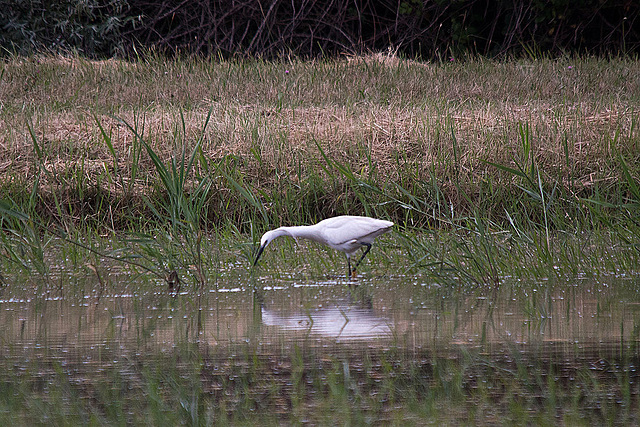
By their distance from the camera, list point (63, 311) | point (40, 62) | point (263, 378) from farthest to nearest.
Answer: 1. point (40, 62)
2. point (63, 311)
3. point (263, 378)

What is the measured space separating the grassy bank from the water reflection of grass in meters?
1.54

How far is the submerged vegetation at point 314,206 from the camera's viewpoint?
6.15 feet

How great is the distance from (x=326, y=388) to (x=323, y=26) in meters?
12.2

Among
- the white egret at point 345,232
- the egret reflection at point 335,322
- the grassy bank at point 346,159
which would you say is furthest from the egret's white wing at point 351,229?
the egret reflection at point 335,322

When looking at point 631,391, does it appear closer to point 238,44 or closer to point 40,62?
point 40,62

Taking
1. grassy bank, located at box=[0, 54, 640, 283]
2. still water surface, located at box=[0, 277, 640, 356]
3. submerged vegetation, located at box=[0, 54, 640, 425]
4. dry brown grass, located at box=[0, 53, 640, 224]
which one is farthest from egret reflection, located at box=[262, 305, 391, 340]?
dry brown grass, located at box=[0, 53, 640, 224]

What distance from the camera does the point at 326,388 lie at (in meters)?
1.89

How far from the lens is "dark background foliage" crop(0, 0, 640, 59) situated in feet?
43.1

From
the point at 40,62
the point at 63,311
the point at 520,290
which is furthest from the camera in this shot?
the point at 40,62

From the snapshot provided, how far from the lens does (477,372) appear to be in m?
2.02

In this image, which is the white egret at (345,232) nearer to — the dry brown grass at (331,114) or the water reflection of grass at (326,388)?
the dry brown grass at (331,114)

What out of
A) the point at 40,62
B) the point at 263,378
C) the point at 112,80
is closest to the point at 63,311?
the point at 263,378

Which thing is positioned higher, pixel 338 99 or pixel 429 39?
pixel 429 39

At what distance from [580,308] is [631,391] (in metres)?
1.20
